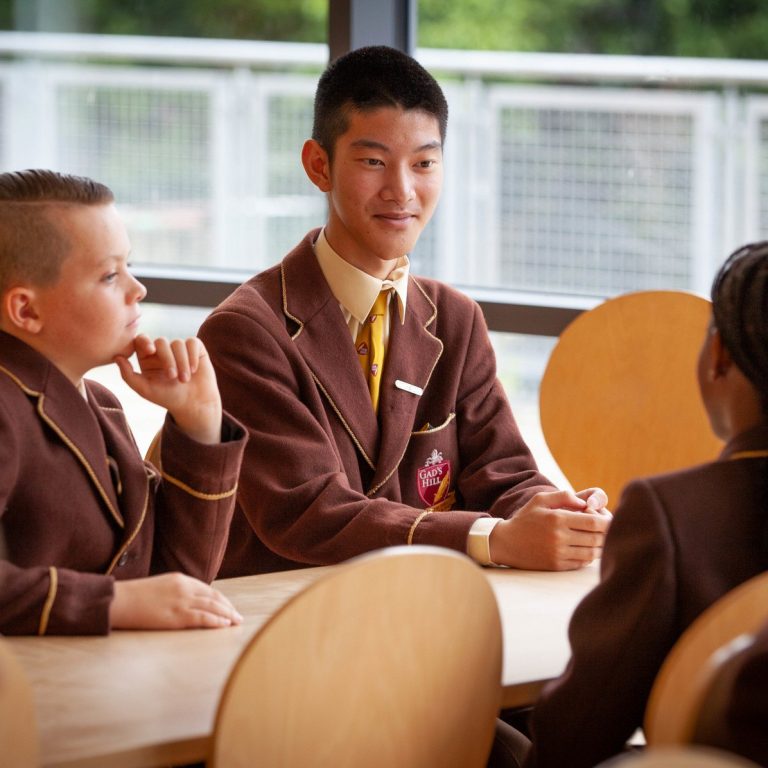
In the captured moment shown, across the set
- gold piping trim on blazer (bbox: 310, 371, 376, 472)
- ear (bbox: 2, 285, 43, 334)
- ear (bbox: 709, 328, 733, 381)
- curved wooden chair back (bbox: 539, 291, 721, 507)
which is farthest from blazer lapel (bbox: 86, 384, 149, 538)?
curved wooden chair back (bbox: 539, 291, 721, 507)

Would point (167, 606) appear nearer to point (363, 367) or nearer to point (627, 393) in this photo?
point (363, 367)

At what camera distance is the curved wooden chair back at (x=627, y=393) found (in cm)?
235

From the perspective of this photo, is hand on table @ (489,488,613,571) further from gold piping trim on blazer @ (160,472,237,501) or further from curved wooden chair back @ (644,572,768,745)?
curved wooden chair back @ (644,572,768,745)

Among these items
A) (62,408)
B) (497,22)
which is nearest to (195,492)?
(62,408)

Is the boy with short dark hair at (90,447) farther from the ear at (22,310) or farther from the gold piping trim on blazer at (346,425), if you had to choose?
the gold piping trim on blazer at (346,425)

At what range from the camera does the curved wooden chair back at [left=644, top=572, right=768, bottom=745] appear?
102 cm

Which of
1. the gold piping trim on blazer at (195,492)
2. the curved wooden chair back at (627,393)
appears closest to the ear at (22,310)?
the gold piping trim on blazer at (195,492)

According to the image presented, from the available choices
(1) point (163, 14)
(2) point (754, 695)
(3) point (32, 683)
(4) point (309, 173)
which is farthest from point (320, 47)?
(2) point (754, 695)

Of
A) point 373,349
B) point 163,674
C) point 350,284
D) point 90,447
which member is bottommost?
point 163,674

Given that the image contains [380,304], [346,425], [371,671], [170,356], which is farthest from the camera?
[380,304]

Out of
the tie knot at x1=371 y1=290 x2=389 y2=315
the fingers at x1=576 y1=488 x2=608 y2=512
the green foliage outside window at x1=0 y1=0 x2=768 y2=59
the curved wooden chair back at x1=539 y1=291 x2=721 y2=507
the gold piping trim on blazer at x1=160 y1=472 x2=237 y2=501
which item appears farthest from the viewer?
the green foliage outside window at x1=0 y1=0 x2=768 y2=59

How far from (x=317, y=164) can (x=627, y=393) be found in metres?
0.74

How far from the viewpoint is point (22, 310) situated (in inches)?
65.4

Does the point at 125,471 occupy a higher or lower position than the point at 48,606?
higher
